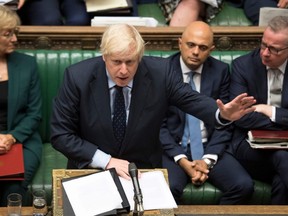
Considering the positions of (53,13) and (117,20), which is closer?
(117,20)

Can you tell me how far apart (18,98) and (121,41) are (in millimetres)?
980

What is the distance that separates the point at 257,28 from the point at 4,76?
58.8 inches

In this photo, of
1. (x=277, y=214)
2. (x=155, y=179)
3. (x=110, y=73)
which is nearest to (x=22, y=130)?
(x=110, y=73)

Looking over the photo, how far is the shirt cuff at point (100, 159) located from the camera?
2754 millimetres

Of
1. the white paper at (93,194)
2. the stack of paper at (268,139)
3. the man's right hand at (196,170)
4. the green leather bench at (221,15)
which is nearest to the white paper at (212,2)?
the green leather bench at (221,15)

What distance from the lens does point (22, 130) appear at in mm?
3385

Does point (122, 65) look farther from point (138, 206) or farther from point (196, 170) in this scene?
point (196, 170)

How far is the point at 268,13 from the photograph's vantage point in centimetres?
Answer: 395

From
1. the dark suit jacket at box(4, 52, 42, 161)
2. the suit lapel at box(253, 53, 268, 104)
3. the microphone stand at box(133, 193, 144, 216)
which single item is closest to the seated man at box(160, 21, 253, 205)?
the suit lapel at box(253, 53, 268, 104)

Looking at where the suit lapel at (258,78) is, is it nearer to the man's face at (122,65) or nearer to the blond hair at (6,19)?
the man's face at (122,65)

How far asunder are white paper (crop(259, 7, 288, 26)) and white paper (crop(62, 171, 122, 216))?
1.85 m

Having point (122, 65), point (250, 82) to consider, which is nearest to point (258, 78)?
point (250, 82)

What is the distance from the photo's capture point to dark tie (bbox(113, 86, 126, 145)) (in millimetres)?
2822

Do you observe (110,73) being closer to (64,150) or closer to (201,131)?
(64,150)
